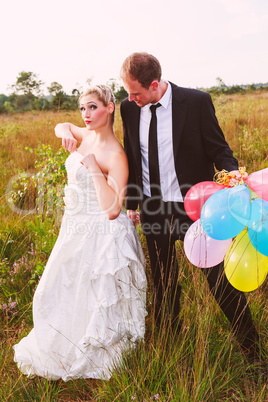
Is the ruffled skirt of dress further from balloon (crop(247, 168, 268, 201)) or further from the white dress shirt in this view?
balloon (crop(247, 168, 268, 201))

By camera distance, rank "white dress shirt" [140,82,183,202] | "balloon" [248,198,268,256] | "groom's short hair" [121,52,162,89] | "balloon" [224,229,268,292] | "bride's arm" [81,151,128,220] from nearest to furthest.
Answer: "balloon" [248,198,268,256]
"balloon" [224,229,268,292]
"groom's short hair" [121,52,162,89]
"bride's arm" [81,151,128,220]
"white dress shirt" [140,82,183,202]

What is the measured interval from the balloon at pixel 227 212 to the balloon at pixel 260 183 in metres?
0.11

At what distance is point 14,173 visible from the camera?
5.21 metres

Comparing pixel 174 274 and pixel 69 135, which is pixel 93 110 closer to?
pixel 69 135

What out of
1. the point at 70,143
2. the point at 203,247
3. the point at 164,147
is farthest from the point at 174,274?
the point at 70,143

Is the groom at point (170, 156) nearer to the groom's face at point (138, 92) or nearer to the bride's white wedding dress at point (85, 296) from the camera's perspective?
the groom's face at point (138, 92)

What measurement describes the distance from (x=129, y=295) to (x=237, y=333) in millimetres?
741

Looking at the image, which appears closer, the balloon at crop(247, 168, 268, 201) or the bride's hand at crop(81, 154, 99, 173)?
the balloon at crop(247, 168, 268, 201)

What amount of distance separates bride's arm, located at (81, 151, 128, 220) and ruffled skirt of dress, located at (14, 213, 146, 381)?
0.15 meters

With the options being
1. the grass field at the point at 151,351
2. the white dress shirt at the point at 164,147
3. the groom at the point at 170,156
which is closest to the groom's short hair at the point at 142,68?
the groom at the point at 170,156

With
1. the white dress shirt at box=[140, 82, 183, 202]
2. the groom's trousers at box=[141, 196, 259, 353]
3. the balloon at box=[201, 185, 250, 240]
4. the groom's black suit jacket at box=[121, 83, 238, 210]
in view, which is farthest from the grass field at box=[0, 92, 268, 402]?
the groom's black suit jacket at box=[121, 83, 238, 210]

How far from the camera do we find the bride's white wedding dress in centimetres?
228

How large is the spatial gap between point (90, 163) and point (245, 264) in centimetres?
114

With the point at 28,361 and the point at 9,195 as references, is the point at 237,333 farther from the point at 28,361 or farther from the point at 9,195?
the point at 9,195
